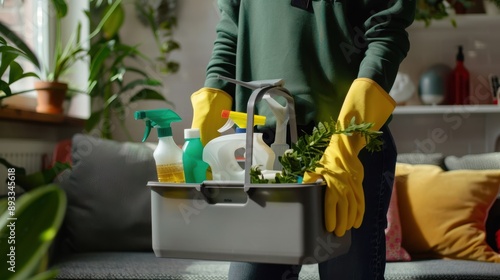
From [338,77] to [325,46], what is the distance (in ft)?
0.19

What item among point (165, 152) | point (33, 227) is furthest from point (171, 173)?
point (33, 227)

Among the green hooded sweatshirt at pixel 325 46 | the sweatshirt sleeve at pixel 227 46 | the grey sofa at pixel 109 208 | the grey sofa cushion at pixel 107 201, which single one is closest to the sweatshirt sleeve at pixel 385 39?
the green hooded sweatshirt at pixel 325 46

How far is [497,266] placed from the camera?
2.15m

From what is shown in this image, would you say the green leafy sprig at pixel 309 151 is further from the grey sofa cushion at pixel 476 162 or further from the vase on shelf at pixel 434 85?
the vase on shelf at pixel 434 85

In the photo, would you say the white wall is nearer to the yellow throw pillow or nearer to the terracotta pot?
the terracotta pot

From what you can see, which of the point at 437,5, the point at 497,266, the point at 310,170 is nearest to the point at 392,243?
the point at 497,266

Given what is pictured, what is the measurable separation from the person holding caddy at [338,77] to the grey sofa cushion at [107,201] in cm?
131

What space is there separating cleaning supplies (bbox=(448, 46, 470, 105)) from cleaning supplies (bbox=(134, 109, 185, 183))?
2.24 metres

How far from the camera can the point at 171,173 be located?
3.33 feet

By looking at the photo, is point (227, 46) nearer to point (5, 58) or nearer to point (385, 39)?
point (385, 39)

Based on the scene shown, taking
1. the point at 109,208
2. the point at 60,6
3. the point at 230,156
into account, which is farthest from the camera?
the point at 109,208

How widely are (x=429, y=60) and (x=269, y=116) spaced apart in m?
2.21

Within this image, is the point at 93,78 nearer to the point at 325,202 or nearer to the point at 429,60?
the point at 429,60

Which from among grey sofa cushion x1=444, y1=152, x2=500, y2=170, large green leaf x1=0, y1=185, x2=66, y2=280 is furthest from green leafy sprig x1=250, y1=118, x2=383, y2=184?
grey sofa cushion x1=444, y1=152, x2=500, y2=170
